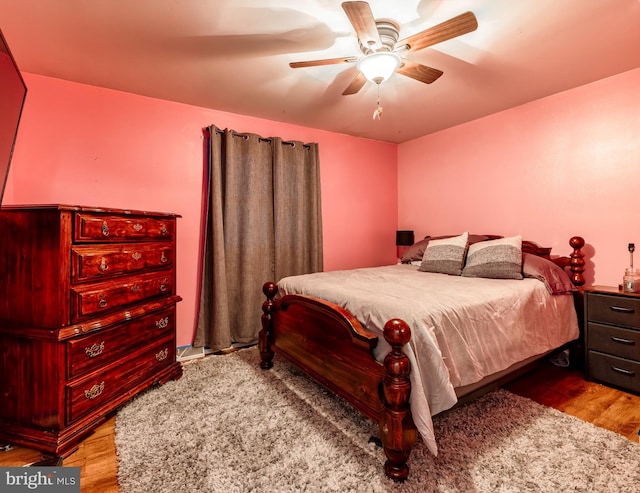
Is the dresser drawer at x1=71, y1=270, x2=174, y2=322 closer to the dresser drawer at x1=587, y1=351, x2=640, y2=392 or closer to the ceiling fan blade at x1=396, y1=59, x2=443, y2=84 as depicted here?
the ceiling fan blade at x1=396, y1=59, x2=443, y2=84

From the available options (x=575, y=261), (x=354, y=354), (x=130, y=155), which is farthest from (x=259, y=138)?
(x=575, y=261)

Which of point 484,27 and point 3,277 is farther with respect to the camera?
point 484,27

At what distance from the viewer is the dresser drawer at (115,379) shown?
161 cm

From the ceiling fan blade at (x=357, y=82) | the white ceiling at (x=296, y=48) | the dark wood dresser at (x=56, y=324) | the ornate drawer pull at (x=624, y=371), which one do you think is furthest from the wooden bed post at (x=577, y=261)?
the dark wood dresser at (x=56, y=324)

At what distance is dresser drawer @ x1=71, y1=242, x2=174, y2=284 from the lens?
1.64 metres

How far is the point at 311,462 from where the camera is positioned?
57.8 inches

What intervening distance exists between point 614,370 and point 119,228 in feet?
11.3

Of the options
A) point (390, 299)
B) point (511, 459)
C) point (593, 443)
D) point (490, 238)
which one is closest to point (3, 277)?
point (390, 299)

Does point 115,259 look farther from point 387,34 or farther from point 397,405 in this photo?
point 387,34

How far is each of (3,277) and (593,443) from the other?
3.17 metres

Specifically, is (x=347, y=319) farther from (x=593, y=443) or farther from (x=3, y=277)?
(x=3, y=277)

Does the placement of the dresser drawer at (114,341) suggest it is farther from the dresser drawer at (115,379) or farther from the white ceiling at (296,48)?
the white ceiling at (296,48)

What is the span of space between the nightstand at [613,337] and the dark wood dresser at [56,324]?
10.6 feet

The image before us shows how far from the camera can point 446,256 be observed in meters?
2.82
